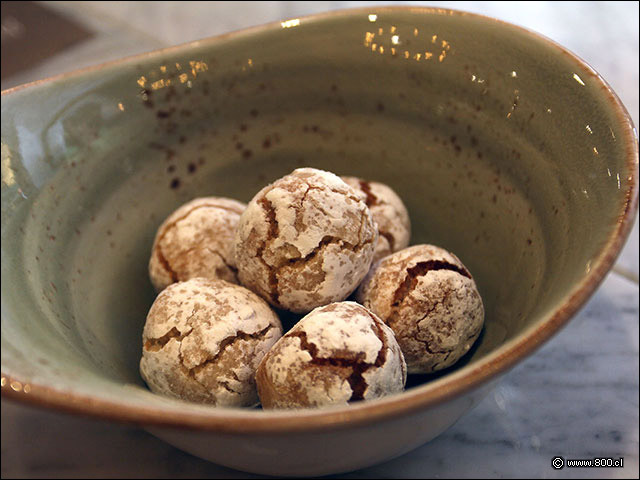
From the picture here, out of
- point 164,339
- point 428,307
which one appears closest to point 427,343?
point 428,307

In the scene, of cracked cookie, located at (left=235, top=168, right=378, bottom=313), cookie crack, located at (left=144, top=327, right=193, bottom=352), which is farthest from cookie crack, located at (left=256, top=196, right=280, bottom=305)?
cookie crack, located at (left=144, top=327, right=193, bottom=352)

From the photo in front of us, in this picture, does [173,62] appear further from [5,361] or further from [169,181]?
[5,361]

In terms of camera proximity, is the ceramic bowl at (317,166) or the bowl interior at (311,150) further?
the bowl interior at (311,150)

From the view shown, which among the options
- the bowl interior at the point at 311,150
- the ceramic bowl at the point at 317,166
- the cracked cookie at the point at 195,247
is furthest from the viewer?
the cracked cookie at the point at 195,247

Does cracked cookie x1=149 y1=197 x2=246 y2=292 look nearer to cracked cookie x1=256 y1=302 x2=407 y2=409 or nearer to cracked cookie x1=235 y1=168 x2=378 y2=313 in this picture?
cracked cookie x1=235 y1=168 x2=378 y2=313

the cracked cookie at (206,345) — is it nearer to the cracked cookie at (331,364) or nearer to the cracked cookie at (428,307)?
the cracked cookie at (331,364)

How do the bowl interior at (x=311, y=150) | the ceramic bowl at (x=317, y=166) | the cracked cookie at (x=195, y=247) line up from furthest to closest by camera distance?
the cracked cookie at (x=195, y=247)
the bowl interior at (x=311, y=150)
the ceramic bowl at (x=317, y=166)

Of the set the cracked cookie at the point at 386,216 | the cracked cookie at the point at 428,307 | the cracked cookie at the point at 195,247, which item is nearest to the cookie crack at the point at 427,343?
the cracked cookie at the point at 428,307
